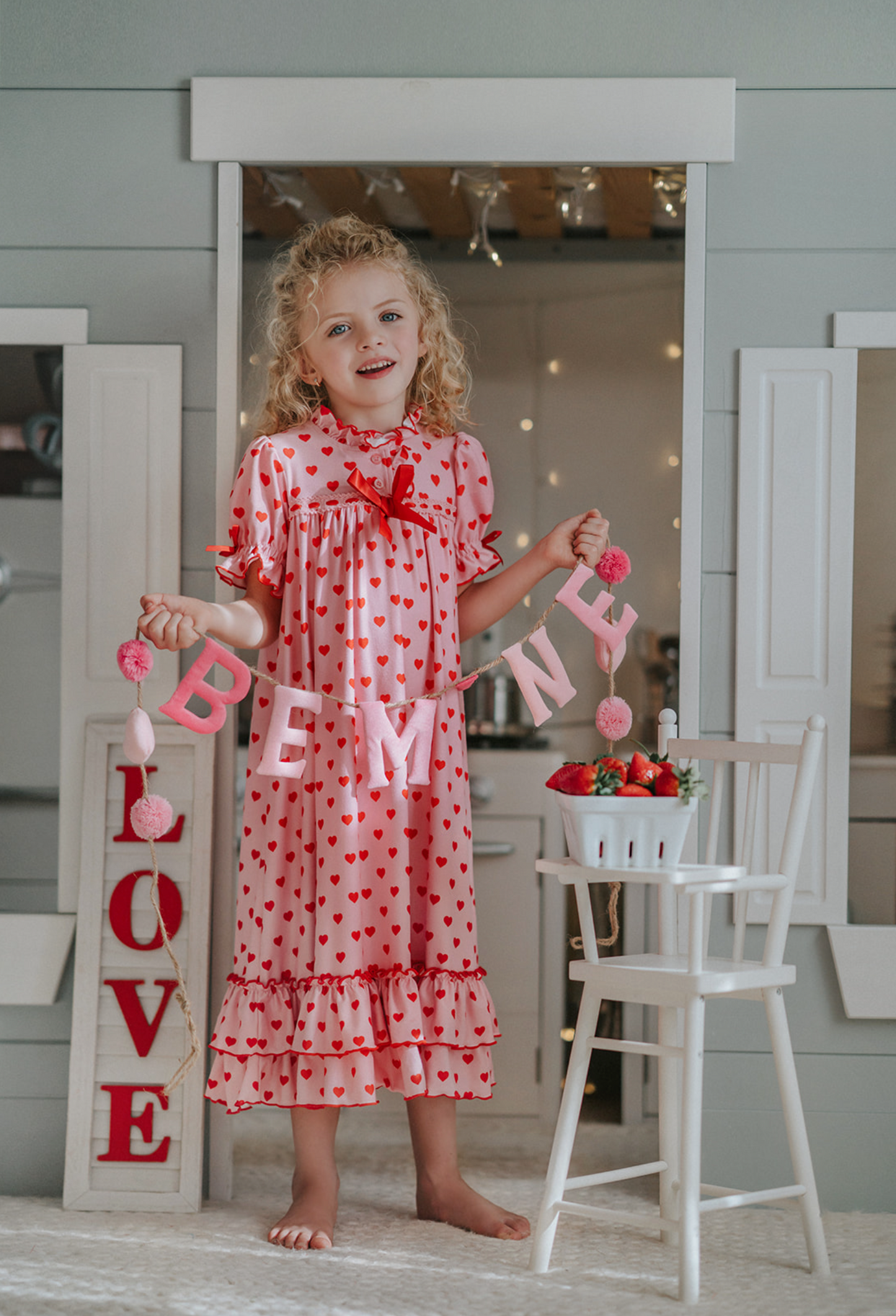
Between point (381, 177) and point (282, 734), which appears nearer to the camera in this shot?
point (282, 734)

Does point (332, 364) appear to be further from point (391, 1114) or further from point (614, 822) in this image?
point (391, 1114)

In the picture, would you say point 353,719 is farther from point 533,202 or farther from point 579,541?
point 533,202

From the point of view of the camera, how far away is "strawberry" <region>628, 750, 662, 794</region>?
178 cm

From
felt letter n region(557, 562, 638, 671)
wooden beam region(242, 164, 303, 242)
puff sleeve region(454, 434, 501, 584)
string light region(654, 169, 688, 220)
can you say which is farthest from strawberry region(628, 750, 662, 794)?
wooden beam region(242, 164, 303, 242)

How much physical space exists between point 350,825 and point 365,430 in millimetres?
707

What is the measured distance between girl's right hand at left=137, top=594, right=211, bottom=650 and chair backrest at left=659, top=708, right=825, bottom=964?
805mm

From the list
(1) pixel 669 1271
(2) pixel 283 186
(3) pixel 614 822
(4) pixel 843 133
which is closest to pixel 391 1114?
(1) pixel 669 1271

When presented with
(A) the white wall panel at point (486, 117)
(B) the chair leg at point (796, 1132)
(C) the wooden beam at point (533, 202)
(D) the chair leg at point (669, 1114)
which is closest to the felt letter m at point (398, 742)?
(D) the chair leg at point (669, 1114)

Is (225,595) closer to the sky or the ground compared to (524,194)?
closer to the ground

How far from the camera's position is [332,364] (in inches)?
82.0

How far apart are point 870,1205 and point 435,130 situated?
2136 millimetres

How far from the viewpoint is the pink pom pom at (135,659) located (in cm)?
187

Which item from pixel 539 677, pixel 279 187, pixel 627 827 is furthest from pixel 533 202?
pixel 627 827

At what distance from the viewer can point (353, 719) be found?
6.44 feet
